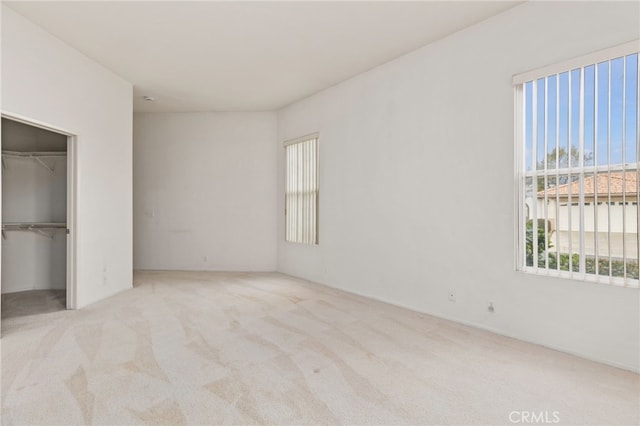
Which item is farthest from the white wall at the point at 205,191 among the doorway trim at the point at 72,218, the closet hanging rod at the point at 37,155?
the doorway trim at the point at 72,218

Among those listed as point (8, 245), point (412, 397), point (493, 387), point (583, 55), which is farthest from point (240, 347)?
point (8, 245)

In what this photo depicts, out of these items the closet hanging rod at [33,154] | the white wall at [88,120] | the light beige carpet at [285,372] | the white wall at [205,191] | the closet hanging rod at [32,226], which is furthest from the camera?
the white wall at [205,191]

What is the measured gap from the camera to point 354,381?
231 cm

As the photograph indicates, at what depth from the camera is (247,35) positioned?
3582mm

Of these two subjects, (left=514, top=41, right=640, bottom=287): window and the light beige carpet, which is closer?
the light beige carpet

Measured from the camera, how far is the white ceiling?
310cm

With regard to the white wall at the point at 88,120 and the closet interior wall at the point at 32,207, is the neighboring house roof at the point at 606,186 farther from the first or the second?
the closet interior wall at the point at 32,207

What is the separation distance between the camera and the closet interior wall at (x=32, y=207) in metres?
4.74

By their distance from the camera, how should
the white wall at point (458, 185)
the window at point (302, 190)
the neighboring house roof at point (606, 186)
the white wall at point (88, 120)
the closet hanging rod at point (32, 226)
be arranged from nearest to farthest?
1. the neighboring house roof at point (606, 186)
2. the white wall at point (458, 185)
3. the white wall at point (88, 120)
4. the closet hanging rod at point (32, 226)
5. the window at point (302, 190)

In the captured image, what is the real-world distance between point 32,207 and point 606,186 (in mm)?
6556

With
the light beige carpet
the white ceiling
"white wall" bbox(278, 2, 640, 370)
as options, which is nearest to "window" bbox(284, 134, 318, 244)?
"white wall" bbox(278, 2, 640, 370)

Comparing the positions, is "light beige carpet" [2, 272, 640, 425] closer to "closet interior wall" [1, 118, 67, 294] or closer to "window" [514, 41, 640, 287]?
"window" [514, 41, 640, 287]

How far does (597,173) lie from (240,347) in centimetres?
310

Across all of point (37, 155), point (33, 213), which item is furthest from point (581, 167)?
point (33, 213)
